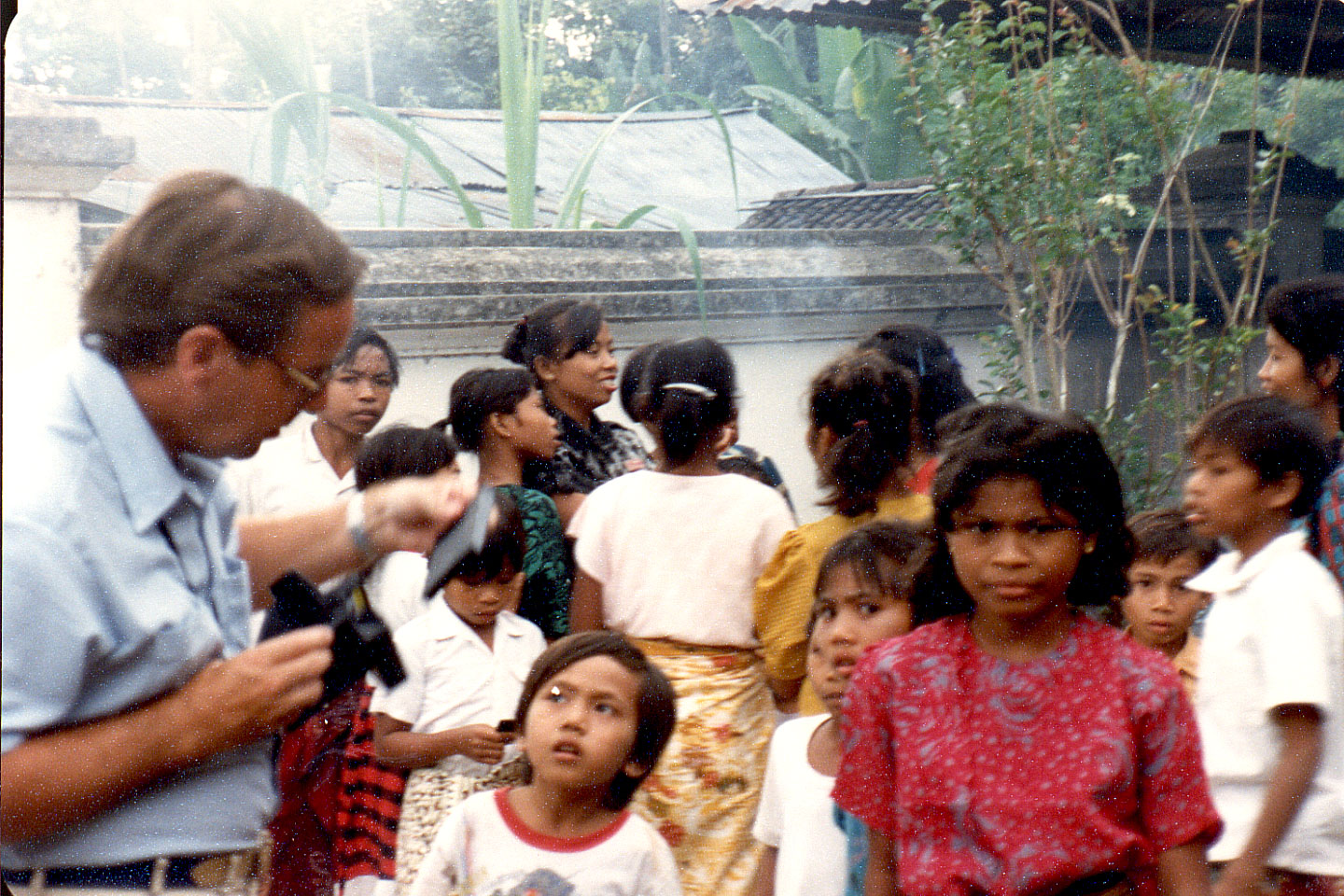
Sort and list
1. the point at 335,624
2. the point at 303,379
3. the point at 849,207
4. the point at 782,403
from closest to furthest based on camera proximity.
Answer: the point at 303,379 → the point at 335,624 → the point at 782,403 → the point at 849,207

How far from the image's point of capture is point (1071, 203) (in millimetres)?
5418

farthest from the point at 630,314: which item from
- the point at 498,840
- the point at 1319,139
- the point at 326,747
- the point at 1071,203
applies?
the point at 1319,139

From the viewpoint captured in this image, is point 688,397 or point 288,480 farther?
point 288,480

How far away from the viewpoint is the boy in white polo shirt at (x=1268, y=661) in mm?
2459

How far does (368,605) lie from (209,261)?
559 mm

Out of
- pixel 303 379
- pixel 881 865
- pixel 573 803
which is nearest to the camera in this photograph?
pixel 303 379

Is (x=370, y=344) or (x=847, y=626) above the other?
(x=370, y=344)

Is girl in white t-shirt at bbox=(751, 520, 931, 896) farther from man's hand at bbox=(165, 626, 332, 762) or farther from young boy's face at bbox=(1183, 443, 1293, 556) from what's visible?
man's hand at bbox=(165, 626, 332, 762)


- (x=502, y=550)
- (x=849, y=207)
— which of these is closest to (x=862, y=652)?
(x=502, y=550)

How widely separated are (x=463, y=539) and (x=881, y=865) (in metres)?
0.82

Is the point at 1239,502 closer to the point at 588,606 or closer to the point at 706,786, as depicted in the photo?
the point at 706,786

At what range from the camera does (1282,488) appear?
2688 millimetres

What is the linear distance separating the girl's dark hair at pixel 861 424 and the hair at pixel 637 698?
661 millimetres

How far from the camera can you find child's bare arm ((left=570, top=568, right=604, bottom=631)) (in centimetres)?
328
